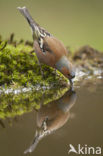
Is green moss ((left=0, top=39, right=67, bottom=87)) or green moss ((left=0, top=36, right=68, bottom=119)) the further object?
green moss ((left=0, top=39, right=67, bottom=87))

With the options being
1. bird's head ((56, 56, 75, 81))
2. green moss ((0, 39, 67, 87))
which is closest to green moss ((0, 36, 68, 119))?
green moss ((0, 39, 67, 87))

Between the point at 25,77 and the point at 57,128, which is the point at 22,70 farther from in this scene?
the point at 57,128

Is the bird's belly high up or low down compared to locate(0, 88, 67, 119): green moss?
up

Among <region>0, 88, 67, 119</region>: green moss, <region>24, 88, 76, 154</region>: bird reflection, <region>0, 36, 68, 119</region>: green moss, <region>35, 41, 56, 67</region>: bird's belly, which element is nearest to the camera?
<region>24, 88, 76, 154</region>: bird reflection

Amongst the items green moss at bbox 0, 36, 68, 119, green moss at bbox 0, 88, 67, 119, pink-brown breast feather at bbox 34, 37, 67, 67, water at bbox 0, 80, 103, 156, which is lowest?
water at bbox 0, 80, 103, 156

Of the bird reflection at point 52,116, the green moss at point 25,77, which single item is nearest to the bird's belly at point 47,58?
the green moss at point 25,77

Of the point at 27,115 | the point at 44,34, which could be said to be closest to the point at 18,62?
the point at 44,34

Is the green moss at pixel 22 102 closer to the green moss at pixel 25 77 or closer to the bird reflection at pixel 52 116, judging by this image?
the green moss at pixel 25 77

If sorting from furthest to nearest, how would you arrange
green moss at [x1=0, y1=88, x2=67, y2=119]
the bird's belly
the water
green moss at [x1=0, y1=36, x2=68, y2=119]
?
the bird's belly < green moss at [x1=0, y1=36, x2=68, y2=119] < green moss at [x1=0, y1=88, x2=67, y2=119] < the water

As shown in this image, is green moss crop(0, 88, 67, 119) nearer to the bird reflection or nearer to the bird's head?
→ the bird reflection
